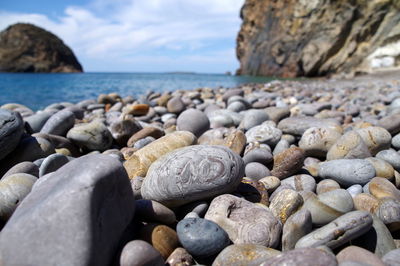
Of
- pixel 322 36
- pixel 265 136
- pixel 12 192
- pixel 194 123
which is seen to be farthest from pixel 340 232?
pixel 322 36

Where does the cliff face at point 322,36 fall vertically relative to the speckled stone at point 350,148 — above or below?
above

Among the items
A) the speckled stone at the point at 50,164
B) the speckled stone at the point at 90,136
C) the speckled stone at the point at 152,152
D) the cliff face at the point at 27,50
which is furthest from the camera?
the cliff face at the point at 27,50

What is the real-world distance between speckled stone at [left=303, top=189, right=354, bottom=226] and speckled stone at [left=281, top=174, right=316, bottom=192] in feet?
1.58

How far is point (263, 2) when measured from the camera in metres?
37.2

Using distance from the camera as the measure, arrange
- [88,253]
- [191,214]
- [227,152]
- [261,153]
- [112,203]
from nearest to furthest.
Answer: [88,253]
[112,203]
[191,214]
[227,152]
[261,153]

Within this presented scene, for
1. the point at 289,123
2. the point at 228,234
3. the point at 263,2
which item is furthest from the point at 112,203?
the point at 263,2

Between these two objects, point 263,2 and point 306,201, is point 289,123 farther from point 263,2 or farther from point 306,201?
point 263,2

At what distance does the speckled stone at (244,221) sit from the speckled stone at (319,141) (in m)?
1.59

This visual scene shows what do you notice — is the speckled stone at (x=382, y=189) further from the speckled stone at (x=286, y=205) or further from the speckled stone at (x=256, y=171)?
the speckled stone at (x=256, y=171)

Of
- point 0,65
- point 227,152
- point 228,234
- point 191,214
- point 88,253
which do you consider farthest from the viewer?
point 0,65

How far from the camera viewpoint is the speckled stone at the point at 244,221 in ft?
5.83

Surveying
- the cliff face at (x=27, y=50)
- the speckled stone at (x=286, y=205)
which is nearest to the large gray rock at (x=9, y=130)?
the speckled stone at (x=286, y=205)

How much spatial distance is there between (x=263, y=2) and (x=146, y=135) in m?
38.2

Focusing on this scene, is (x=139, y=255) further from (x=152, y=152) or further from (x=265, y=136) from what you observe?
(x=265, y=136)
